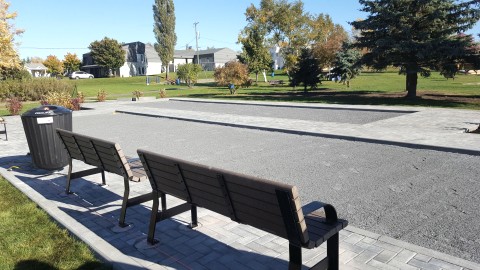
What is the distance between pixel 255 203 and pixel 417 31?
19638 millimetres

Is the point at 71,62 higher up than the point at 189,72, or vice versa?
the point at 71,62

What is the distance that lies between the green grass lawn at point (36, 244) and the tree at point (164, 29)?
6464 cm

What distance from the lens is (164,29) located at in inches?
2687

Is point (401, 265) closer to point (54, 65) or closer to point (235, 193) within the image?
point (235, 193)

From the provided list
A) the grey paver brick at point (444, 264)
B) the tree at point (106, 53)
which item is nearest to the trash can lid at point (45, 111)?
the grey paver brick at point (444, 264)

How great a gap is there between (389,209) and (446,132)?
633 centimetres

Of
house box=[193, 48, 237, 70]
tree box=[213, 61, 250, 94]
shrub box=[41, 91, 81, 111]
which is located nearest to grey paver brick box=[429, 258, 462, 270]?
shrub box=[41, 91, 81, 111]

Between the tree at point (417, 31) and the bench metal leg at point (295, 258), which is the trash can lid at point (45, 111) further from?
the tree at point (417, 31)

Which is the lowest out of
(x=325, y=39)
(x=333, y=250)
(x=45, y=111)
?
(x=333, y=250)

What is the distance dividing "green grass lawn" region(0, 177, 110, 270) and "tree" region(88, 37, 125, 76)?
72.8 metres

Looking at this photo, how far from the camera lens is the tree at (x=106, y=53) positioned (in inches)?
2827

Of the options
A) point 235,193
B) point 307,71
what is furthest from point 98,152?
point 307,71

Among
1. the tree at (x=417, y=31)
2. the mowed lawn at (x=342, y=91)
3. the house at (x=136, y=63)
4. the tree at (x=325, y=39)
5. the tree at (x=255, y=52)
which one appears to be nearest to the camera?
the tree at (x=417, y=31)

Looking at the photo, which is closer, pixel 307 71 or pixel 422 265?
pixel 422 265
